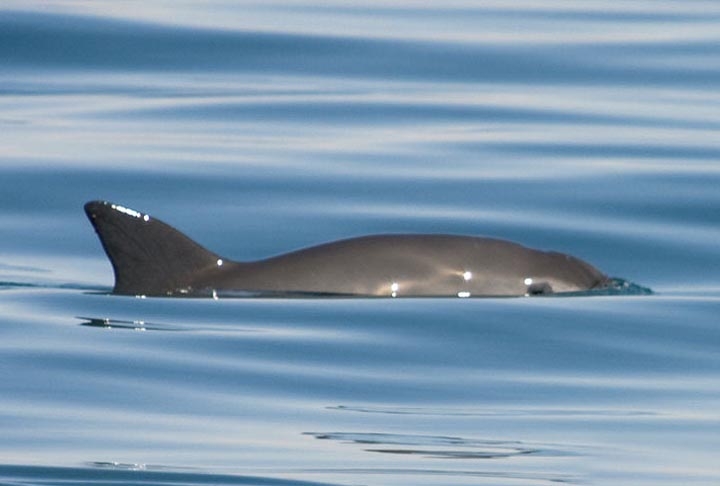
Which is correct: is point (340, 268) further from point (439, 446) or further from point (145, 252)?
point (439, 446)

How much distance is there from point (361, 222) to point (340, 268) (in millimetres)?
2943

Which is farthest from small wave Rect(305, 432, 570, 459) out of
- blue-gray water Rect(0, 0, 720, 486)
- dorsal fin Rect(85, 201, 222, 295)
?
dorsal fin Rect(85, 201, 222, 295)

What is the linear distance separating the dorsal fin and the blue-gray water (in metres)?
0.17

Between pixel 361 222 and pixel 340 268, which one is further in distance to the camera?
pixel 361 222

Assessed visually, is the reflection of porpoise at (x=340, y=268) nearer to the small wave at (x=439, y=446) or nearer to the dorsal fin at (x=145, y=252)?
the dorsal fin at (x=145, y=252)

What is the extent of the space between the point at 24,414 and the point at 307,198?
718 cm

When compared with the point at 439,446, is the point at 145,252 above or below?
above

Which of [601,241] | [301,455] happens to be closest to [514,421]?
[301,455]

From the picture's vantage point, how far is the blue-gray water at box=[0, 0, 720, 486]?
871 cm

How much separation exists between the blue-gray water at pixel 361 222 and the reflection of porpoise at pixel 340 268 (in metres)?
0.23

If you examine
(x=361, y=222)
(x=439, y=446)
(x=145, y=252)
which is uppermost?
(x=361, y=222)

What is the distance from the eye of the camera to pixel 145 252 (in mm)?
12102

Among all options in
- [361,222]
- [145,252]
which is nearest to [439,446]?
[145,252]

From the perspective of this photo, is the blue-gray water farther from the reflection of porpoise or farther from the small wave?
the reflection of porpoise
